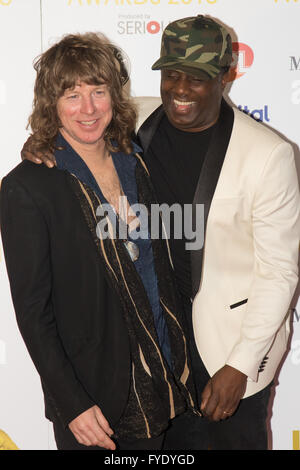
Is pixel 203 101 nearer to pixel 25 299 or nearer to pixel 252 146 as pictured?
pixel 252 146

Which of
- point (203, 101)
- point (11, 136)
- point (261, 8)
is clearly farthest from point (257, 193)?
point (11, 136)

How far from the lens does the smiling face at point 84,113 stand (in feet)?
6.47

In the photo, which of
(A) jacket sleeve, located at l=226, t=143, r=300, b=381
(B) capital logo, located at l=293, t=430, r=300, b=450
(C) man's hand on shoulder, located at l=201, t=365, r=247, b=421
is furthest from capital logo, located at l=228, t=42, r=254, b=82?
(B) capital logo, located at l=293, t=430, r=300, b=450

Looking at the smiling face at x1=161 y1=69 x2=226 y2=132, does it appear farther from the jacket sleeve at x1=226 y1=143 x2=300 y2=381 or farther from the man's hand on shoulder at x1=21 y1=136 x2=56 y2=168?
the man's hand on shoulder at x1=21 y1=136 x2=56 y2=168

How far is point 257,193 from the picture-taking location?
2.14 m

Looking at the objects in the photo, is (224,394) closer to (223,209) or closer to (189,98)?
(223,209)

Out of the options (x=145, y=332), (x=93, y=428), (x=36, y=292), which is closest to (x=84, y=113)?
(x=36, y=292)

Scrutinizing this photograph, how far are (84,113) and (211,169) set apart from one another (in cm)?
52

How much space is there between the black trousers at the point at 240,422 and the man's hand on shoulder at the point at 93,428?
1.77 feet

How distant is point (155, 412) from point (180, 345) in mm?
258

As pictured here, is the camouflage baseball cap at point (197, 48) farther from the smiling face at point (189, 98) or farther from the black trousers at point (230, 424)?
the black trousers at point (230, 424)

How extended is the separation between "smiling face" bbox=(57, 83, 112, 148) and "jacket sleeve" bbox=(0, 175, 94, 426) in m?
0.28

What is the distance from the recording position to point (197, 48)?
7.02 ft

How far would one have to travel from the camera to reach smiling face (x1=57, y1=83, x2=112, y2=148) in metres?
1.97
